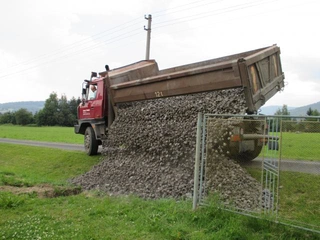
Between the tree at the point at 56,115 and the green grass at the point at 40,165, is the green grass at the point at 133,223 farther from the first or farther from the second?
the tree at the point at 56,115

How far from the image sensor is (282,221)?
4.15 metres

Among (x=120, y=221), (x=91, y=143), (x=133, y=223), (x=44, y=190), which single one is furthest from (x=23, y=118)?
(x=133, y=223)

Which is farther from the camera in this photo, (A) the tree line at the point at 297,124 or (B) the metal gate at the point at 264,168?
(B) the metal gate at the point at 264,168

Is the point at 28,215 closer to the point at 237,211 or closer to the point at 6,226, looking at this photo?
the point at 6,226

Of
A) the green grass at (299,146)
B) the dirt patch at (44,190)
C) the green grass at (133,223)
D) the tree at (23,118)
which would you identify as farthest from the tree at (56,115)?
the green grass at (299,146)

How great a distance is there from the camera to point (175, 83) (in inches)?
294

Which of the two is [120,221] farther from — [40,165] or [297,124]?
[40,165]

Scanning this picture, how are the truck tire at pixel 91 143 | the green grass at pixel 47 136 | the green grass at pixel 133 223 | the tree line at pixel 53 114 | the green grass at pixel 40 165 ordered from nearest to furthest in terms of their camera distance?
1. the green grass at pixel 133 223
2. the green grass at pixel 40 165
3. the truck tire at pixel 91 143
4. the green grass at pixel 47 136
5. the tree line at pixel 53 114

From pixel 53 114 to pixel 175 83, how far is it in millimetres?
67220

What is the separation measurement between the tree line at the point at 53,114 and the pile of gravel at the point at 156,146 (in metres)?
61.3

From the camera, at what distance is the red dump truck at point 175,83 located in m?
6.29

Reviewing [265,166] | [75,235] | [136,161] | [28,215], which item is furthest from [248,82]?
[28,215]

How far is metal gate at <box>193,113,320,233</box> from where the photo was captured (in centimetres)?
414

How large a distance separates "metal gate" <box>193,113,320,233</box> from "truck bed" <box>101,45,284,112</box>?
854mm
